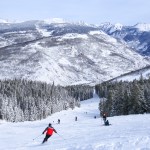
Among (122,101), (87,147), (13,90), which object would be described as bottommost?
(87,147)

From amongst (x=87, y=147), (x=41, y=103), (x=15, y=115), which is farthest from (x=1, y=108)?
(x=87, y=147)

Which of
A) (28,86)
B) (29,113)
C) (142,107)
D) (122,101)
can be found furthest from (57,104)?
(142,107)

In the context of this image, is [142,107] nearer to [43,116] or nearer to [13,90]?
[43,116]

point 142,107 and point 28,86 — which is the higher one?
point 28,86

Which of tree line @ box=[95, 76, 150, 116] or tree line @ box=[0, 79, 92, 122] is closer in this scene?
tree line @ box=[95, 76, 150, 116]

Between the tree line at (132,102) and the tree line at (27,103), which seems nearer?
the tree line at (132,102)

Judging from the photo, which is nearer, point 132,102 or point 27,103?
point 132,102

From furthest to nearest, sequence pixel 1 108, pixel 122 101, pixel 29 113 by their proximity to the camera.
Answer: pixel 29 113 < pixel 1 108 < pixel 122 101

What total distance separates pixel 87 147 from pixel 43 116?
117059 millimetres

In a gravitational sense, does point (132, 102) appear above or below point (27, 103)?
below

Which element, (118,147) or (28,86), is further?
(28,86)

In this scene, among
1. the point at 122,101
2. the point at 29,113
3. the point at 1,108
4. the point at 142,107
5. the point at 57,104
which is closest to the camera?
the point at 142,107

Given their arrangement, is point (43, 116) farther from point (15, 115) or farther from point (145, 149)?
point (145, 149)

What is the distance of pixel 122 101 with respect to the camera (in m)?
95.9
